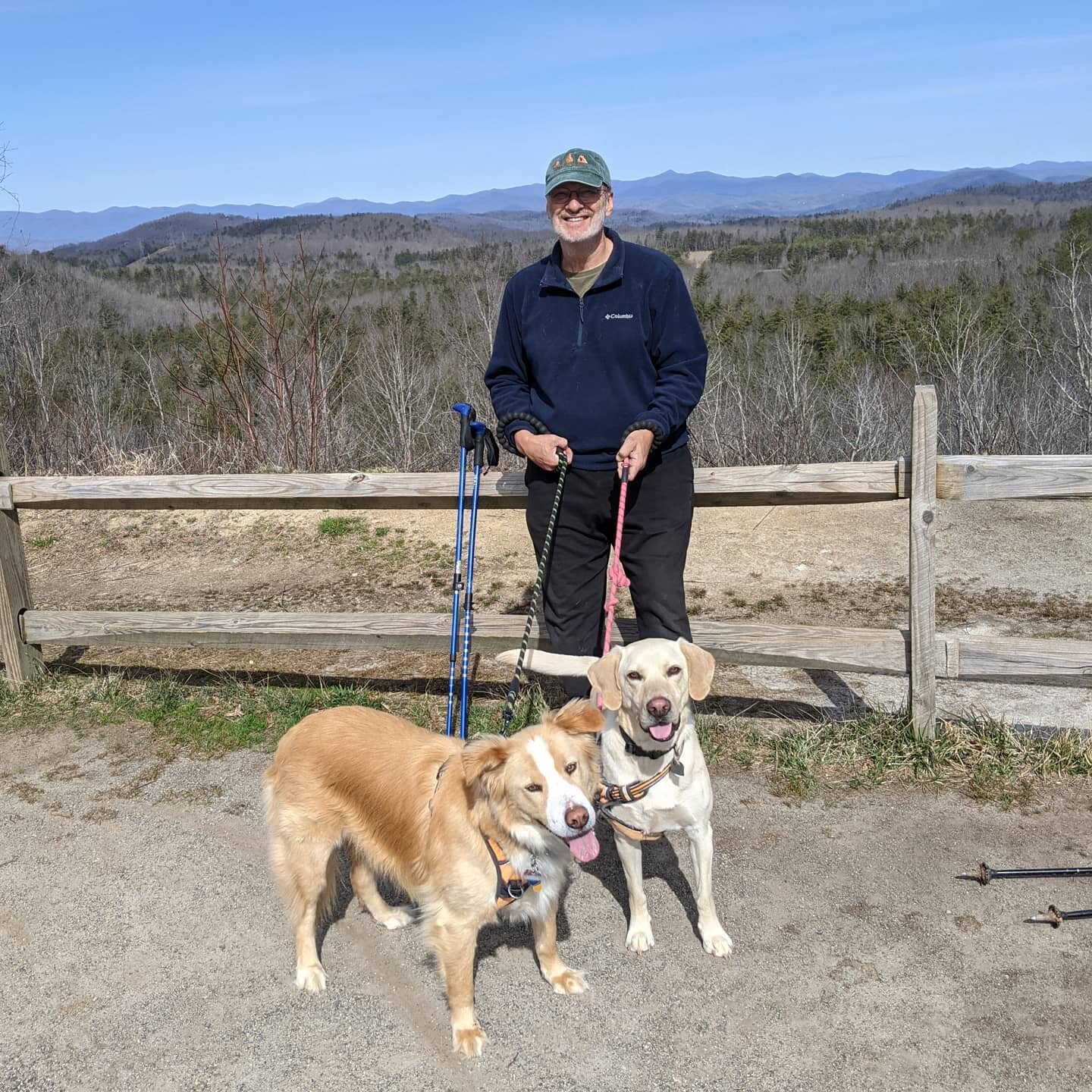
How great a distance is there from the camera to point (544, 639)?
4922mm

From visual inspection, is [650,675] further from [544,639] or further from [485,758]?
[544,639]

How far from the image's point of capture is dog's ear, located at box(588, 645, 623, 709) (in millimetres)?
3398

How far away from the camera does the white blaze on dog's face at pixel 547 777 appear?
2.69m

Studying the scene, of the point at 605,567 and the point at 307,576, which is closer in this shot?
the point at 605,567

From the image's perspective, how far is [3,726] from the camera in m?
5.50

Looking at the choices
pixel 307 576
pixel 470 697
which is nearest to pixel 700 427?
pixel 307 576

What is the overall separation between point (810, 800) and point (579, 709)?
2.00m

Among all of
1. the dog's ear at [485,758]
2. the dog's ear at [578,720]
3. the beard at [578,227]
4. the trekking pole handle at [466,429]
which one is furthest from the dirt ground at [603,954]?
the beard at [578,227]

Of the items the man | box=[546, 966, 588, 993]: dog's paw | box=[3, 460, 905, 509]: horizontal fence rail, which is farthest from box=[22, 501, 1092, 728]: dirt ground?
box=[546, 966, 588, 993]: dog's paw

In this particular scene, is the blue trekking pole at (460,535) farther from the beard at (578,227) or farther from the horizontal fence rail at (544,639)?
the beard at (578,227)

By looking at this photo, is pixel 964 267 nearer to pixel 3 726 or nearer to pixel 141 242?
pixel 3 726

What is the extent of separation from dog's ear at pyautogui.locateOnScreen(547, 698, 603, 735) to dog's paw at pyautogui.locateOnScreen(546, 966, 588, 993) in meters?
0.96

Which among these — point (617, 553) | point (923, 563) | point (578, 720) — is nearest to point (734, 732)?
point (923, 563)

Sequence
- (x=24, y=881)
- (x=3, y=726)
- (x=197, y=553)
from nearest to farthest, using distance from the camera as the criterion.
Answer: (x=24, y=881) → (x=3, y=726) → (x=197, y=553)
